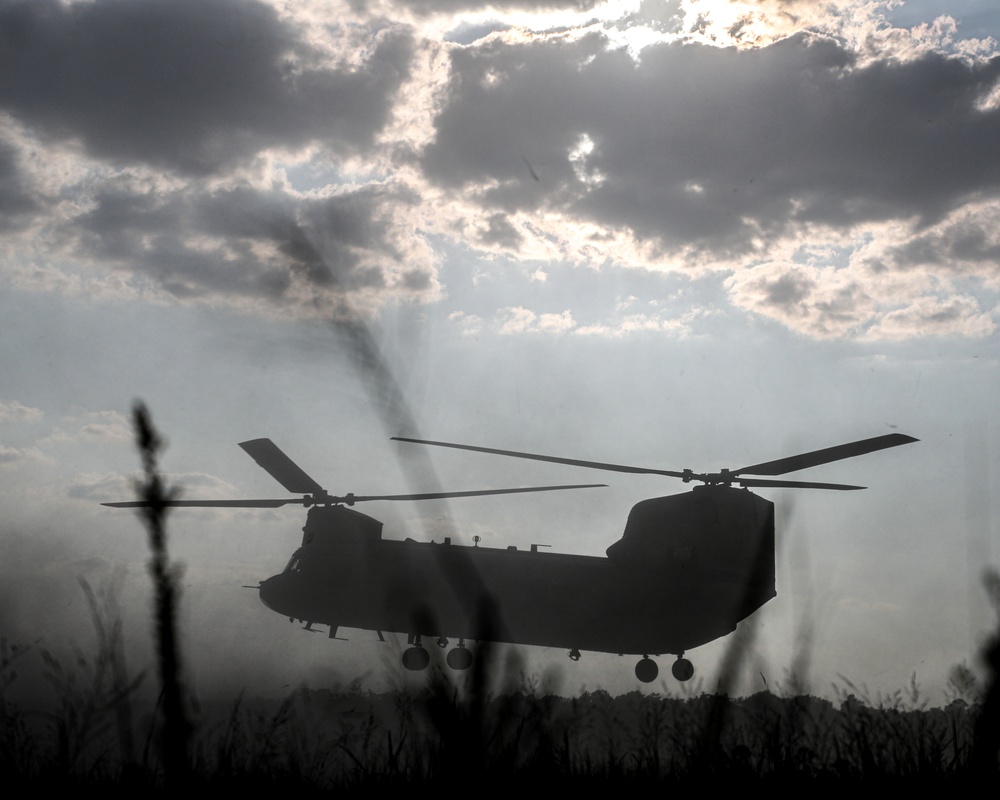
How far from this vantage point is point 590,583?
70.8 ft

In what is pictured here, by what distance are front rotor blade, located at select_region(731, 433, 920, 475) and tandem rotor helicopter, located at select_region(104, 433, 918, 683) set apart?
0.35m

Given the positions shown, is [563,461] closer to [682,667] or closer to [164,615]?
[682,667]

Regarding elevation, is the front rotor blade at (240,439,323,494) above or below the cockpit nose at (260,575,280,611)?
above

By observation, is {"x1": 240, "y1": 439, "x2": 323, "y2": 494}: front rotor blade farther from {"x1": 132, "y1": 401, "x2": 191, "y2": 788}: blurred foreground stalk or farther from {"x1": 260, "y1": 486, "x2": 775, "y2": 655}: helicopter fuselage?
{"x1": 132, "y1": 401, "x2": 191, "y2": 788}: blurred foreground stalk

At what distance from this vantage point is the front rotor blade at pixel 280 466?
22656 millimetres

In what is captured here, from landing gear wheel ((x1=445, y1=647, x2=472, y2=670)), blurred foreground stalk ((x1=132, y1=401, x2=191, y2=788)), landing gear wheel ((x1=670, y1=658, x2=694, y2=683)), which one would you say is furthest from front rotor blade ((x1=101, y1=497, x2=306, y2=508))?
blurred foreground stalk ((x1=132, y1=401, x2=191, y2=788))

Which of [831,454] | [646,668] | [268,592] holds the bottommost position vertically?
[646,668]

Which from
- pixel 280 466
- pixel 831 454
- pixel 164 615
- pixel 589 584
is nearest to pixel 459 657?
pixel 589 584

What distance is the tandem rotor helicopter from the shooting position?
21.5 metres

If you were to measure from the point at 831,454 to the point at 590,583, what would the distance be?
20.9 ft

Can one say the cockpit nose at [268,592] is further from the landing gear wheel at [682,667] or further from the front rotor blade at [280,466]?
the landing gear wheel at [682,667]

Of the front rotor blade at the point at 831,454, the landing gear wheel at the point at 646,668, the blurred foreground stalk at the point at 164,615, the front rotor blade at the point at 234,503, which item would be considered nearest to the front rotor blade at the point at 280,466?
the front rotor blade at the point at 234,503

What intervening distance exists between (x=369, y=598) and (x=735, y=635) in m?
17.3

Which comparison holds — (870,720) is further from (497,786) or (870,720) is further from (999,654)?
(497,786)
